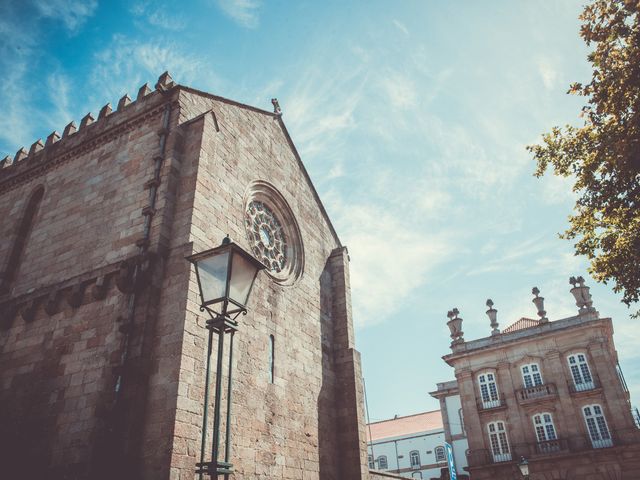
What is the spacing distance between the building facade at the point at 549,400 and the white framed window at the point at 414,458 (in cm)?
1409

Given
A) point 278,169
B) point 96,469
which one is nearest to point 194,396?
point 96,469

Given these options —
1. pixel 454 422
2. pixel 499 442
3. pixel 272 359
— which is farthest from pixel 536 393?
pixel 272 359

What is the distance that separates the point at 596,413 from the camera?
93.4ft

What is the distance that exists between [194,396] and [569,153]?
1044cm

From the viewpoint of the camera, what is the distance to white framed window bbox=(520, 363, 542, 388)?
31.2 m

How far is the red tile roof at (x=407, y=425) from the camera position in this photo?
46.0 metres

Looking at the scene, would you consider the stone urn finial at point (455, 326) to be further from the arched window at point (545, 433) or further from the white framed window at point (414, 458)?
the white framed window at point (414, 458)

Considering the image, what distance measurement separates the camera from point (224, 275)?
5816 mm

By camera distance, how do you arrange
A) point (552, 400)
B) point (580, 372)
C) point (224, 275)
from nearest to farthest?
point (224, 275) < point (580, 372) < point (552, 400)

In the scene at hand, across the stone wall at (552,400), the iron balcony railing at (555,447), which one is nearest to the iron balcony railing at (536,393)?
the stone wall at (552,400)

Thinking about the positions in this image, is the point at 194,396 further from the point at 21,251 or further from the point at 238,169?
the point at 21,251

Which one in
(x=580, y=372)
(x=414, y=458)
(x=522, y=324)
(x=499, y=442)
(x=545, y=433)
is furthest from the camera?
(x=414, y=458)

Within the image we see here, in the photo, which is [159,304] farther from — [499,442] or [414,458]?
[414,458]

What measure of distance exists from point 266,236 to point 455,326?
2552 centimetres
